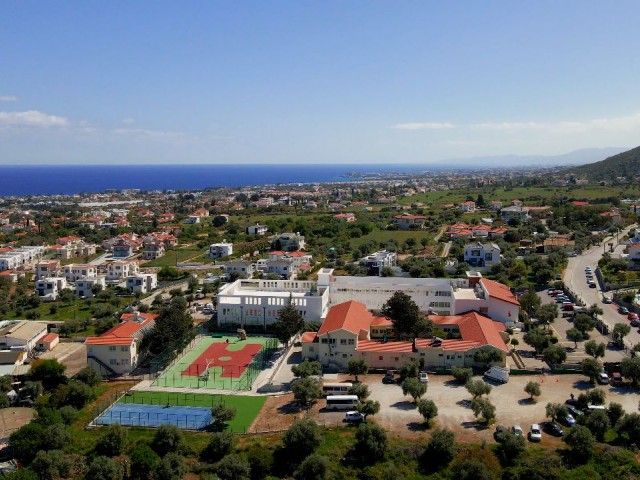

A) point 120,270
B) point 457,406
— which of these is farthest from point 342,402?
point 120,270

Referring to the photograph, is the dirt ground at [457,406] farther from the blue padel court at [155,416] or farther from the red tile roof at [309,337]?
the red tile roof at [309,337]

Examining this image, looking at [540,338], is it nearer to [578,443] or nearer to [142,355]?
[578,443]

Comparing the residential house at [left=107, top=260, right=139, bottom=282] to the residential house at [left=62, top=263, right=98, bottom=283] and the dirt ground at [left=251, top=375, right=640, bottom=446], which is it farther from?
the dirt ground at [left=251, top=375, right=640, bottom=446]

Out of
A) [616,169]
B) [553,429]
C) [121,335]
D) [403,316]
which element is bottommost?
[553,429]

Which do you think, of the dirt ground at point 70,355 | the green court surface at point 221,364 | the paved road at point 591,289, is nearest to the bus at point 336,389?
the green court surface at point 221,364

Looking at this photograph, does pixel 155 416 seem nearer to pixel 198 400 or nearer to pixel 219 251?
pixel 198 400

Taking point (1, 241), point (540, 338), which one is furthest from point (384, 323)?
point (1, 241)
